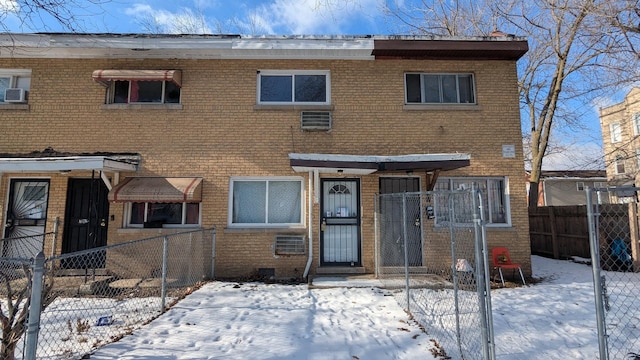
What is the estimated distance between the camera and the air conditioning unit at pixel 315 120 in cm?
A: 902

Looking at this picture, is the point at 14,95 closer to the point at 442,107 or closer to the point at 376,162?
the point at 376,162

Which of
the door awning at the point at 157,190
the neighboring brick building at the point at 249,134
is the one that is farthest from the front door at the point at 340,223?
the door awning at the point at 157,190

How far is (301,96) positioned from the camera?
940 cm

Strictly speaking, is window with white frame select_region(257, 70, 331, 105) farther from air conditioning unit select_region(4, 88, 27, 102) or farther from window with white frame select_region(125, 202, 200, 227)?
air conditioning unit select_region(4, 88, 27, 102)

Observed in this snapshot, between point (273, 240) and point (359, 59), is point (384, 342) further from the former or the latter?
point (359, 59)

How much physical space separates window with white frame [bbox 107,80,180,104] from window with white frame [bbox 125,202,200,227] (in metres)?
2.63

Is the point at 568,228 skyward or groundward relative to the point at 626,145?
groundward

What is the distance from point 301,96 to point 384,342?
6.43m

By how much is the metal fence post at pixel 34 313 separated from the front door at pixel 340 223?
6.25 metres

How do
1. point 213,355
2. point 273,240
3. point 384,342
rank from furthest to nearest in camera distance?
point 273,240
point 384,342
point 213,355

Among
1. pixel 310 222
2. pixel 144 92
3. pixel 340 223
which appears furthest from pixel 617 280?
pixel 144 92

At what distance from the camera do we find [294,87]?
30.9ft

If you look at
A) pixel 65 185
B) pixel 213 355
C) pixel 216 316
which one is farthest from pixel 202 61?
pixel 213 355

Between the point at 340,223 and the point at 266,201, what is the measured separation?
1.91m
